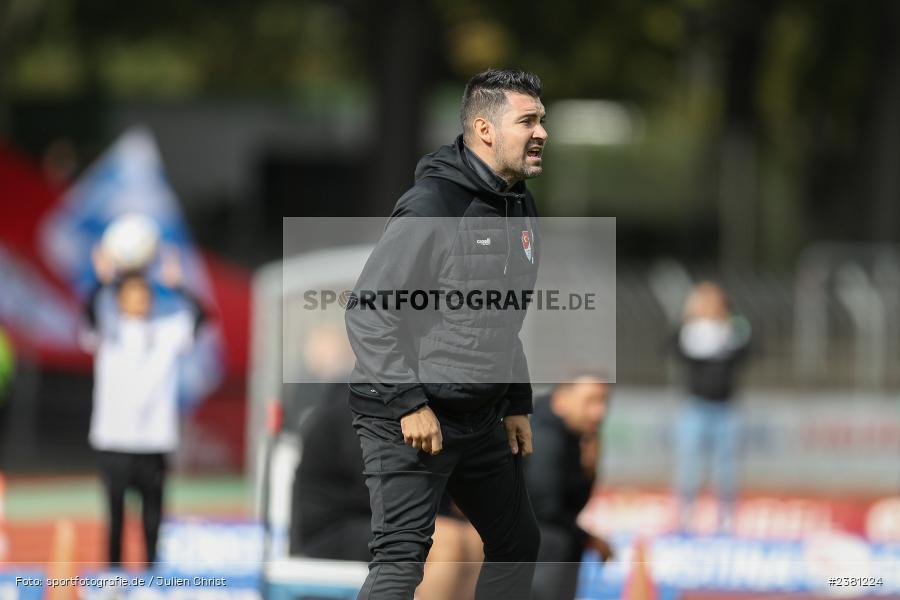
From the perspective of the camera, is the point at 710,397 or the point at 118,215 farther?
the point at 118,215

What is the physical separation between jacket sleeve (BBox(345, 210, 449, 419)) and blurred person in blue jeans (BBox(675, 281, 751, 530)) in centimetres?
889

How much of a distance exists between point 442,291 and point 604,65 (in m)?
19.2

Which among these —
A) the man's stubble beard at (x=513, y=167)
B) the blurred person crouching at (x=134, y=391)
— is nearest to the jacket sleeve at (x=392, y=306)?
the man's stubble beard at (x=513, y=167)

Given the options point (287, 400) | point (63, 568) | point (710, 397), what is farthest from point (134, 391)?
point (710, 397)

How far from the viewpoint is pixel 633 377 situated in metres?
17.6

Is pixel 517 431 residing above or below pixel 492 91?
below

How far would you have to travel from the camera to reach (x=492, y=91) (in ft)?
16.8

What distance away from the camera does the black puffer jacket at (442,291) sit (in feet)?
16.3

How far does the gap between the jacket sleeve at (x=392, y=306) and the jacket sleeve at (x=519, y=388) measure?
0.47 meters

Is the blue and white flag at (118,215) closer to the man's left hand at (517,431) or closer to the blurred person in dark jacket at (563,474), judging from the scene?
the blurred person in dark jacket at (563,474)

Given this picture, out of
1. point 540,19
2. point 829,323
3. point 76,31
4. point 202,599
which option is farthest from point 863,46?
point 202,599

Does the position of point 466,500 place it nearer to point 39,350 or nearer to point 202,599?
point 202,599

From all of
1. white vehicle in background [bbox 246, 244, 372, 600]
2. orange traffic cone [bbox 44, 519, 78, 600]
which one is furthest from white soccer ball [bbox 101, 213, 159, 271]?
orange traffic cone [bbox 44, 519, 78, 600]
